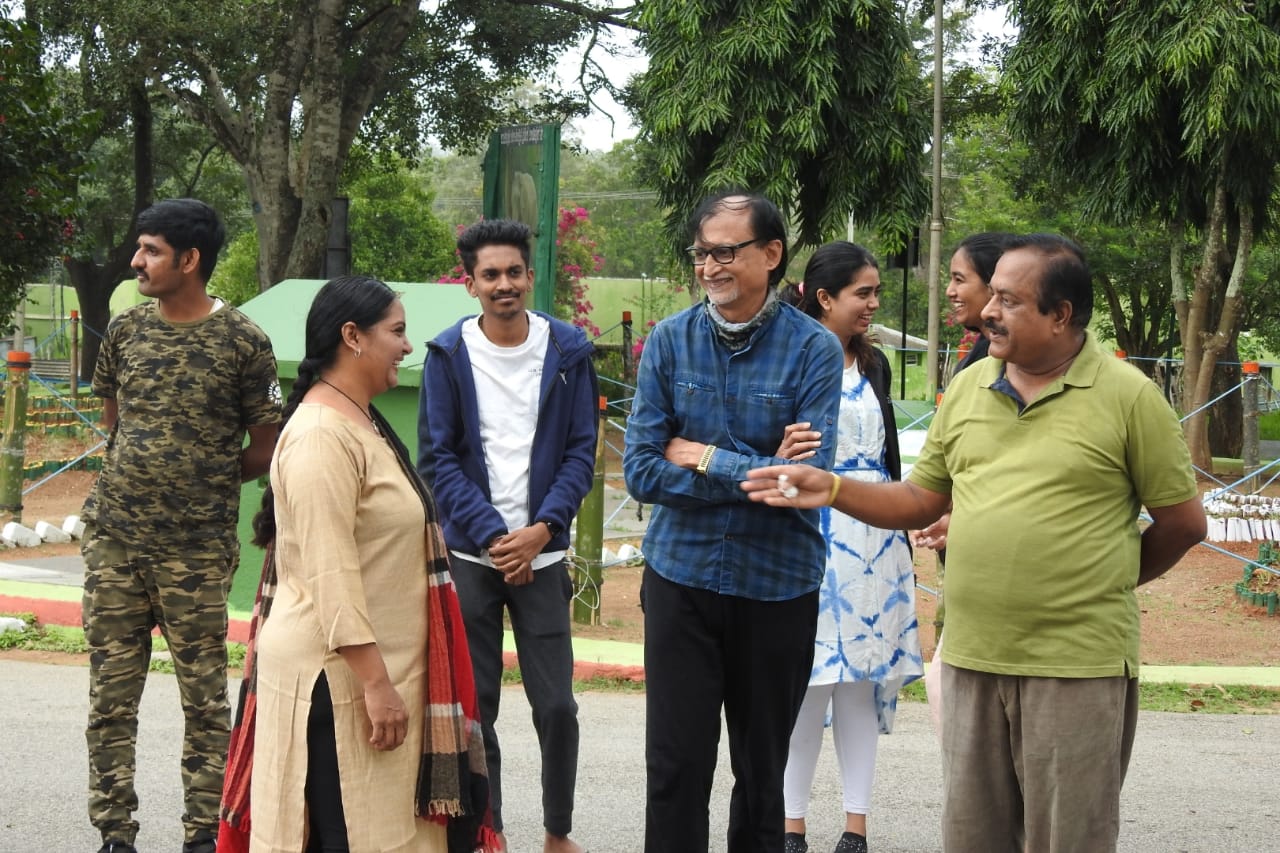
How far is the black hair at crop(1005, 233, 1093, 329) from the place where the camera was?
329 centimetres

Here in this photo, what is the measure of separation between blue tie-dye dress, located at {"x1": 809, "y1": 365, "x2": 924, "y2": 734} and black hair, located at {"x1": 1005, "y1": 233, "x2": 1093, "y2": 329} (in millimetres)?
1380

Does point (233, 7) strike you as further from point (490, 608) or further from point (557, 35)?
point (490, 608)

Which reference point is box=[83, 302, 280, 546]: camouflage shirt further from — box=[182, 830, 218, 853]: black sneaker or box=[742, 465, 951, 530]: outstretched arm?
box=[742, 465, 951, 530]: outstretched arm

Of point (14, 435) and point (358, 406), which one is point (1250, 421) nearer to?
point (14, 435)

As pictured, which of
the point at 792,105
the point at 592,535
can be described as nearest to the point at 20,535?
the point at 592,535

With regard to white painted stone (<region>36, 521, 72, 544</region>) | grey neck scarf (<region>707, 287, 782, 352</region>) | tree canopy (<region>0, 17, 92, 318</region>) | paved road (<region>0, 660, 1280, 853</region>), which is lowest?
paved road (<region>0, 660, 1280, 853</region>)

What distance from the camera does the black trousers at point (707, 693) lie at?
376 centimetres

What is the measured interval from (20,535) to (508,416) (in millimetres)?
8087

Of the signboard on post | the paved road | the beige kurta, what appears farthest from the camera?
the signboard on post

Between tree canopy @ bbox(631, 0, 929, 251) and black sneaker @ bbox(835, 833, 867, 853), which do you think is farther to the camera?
tree canopy @ bbox(631, 0, 929, 251)

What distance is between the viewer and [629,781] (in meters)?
5.54

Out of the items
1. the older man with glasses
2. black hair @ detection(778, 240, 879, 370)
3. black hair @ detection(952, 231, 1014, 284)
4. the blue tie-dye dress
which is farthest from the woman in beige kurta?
black hair @ detection(952, 231, 1014, 284)

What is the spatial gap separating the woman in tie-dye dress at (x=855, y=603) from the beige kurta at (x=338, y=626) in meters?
1.78

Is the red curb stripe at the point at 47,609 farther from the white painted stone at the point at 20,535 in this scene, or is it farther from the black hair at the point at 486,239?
the black hair at the point at 486,239
